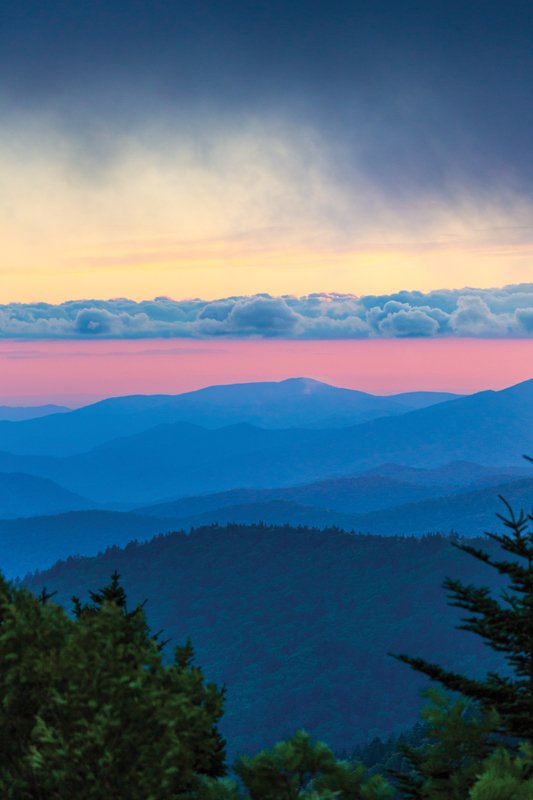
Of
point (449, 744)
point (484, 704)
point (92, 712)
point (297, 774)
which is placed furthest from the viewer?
point (484, 704)

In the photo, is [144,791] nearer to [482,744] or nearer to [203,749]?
[203,749]

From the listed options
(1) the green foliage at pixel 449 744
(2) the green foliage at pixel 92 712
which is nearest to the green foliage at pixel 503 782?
(1) the green foliage at pixel 449 744

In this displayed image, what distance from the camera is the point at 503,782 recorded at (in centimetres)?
1953

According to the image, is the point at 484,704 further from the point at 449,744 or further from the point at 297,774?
the point at 297,774

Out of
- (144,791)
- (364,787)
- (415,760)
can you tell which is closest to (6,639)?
(144,791)

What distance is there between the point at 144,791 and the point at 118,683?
A: 224 centimetres

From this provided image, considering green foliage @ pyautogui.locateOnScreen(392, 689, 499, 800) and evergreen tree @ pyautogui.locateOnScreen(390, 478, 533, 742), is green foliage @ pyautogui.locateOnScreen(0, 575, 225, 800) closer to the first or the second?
green foliage @ pyautogui.locateOnScreen(392, 689, 499, 800)

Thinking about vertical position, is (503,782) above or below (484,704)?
above

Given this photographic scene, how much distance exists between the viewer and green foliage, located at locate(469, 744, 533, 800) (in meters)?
19.4

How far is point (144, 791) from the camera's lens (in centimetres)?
1845

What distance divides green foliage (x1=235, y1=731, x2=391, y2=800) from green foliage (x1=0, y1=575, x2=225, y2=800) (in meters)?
2.17

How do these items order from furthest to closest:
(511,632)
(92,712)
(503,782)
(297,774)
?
1. (511,632)
2. (297,774)
3. (503,782)
4. (92,712)

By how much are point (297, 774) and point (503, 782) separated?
20.1 ft

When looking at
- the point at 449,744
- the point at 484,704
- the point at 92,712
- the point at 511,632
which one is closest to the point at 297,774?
the point at 449,744
